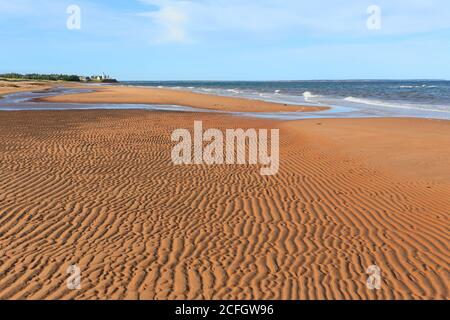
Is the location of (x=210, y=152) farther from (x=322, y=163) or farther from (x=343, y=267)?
(x=343, y=267)

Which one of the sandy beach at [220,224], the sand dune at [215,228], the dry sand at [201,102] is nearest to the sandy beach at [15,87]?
the dry sand at [201,102]

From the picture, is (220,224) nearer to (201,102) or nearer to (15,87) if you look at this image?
(201,102)

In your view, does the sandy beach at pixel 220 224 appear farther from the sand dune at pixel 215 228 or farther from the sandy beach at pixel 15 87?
the sandy beach at pixel 15 87

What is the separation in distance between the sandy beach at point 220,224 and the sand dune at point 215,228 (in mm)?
29

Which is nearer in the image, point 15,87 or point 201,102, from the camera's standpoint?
point 201,102

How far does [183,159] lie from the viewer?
14.5 metres

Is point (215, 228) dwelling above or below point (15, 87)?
below

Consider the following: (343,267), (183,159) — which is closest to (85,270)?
(343,267)

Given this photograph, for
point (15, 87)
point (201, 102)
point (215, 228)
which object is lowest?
point (215, 228)

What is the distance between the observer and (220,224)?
8.52m

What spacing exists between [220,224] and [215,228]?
25 cm

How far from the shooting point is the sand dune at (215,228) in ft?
20.1

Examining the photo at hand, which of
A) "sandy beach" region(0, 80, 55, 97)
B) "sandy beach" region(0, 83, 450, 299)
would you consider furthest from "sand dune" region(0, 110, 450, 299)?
"sandy beach" region(0, 80, 55, 97)

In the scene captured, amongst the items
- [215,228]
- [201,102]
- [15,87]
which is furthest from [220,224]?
[15,87]
